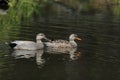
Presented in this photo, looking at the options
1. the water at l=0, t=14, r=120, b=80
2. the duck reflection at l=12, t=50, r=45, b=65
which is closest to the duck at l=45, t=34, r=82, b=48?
the water at l=0, t=14, r=120, b=80

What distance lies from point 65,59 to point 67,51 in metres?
3.08

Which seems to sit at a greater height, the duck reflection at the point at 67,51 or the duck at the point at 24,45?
the duck at the point at 24,45

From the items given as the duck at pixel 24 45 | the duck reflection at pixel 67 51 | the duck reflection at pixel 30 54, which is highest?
the duck at pixel 24 45

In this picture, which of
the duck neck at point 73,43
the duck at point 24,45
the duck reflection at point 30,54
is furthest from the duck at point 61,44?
the duck reflection at point 30,54

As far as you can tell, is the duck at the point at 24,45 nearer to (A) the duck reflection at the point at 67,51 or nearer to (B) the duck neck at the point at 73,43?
(A) the duck reflection at the point at 67,51

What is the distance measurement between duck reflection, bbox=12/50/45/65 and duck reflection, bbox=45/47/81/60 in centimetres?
60

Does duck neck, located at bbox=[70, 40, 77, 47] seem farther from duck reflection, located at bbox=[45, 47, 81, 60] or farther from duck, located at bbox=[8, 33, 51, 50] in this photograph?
duck, located at bbox=[8, 33, 51, 50]

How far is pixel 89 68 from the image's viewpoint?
2120 centimetres

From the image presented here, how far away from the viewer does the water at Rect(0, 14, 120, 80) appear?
65.1ft

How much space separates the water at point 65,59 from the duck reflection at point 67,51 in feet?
0.74

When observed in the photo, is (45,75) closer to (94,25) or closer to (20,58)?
(20,58)

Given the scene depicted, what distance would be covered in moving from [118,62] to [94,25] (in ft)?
45.6

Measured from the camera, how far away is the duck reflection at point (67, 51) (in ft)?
78.9

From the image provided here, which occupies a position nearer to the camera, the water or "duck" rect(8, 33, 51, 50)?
the water
